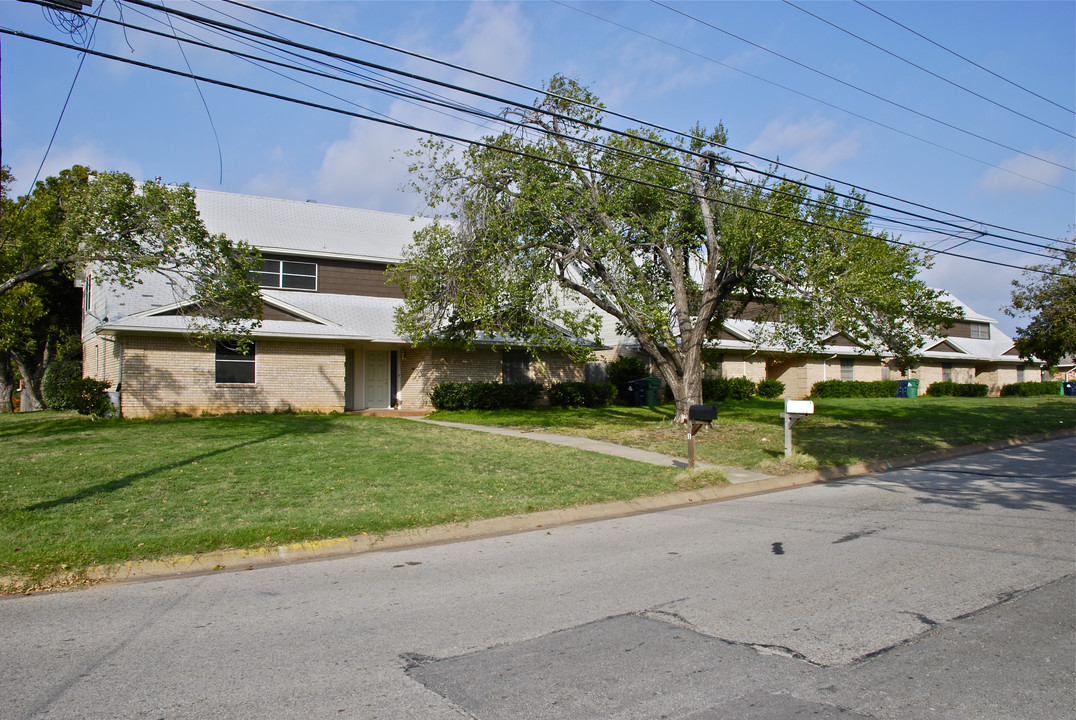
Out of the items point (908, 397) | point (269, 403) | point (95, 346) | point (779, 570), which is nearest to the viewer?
point (779, 570)

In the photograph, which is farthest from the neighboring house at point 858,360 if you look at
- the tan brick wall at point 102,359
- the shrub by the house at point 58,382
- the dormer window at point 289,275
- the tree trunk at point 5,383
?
the tree trunk at point 5,383

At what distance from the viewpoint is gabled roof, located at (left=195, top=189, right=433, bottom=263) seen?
25328 mm

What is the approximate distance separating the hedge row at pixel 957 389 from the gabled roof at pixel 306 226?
2883cm

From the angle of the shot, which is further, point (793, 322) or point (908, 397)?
point (908, 397)

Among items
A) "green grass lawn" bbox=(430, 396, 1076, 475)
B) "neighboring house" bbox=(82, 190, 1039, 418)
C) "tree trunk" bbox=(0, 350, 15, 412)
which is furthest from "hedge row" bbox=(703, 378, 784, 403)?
"tree trunk" bbox=(0, 350, 15, 412)

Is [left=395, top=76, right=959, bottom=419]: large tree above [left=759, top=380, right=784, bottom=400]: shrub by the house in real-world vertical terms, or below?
above

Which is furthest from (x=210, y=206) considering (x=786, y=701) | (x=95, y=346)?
(x=786, y=701)

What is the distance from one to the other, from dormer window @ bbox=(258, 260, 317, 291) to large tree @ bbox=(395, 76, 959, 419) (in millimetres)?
6473

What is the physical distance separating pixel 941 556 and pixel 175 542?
7.53 meters

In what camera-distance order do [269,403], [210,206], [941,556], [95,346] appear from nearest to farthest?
[941,556] < [269,403] < [95,346] < [210,206]

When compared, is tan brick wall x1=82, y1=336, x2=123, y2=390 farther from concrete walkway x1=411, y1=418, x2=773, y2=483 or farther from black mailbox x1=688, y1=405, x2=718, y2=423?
black mailbox x1=688, y1=405, x2=718, y2=423

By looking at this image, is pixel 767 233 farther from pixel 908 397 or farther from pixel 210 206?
pixel 908 397

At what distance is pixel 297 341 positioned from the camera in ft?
72.0

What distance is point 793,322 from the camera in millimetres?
17875
